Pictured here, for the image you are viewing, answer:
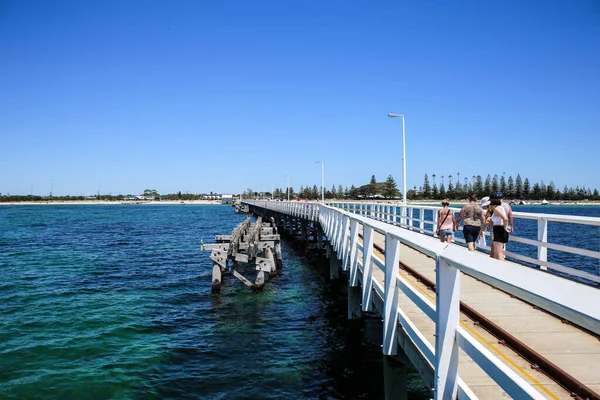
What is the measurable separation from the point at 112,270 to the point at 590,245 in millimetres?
36089

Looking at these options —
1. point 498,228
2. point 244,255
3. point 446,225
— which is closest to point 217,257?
point 244,255

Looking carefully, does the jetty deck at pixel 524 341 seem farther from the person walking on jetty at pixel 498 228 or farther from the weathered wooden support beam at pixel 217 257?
the weathered wooden support beam at pixel 217 257

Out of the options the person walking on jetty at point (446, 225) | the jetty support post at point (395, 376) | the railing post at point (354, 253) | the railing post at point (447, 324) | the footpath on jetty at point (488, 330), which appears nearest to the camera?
the footpath on jetty at point (488, 330)

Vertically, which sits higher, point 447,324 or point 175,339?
point 447,324

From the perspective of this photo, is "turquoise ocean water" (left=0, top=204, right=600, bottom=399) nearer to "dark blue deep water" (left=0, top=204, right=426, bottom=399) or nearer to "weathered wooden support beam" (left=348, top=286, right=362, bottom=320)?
"dark blue deep water" (left=0, top=204, right=426, bottom=399)

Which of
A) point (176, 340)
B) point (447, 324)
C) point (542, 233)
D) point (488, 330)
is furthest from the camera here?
point (176, 340)

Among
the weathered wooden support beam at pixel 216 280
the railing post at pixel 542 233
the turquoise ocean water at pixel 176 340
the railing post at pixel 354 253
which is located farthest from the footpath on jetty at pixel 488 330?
the weathered wooden support beam at pixel 216 280

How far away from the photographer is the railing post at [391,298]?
541cm

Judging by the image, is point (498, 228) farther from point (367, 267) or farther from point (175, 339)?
point (175, 339)

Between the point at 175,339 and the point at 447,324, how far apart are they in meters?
10.4

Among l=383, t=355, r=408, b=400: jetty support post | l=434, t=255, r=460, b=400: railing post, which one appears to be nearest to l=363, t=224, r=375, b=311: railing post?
l=383, t=355, r=408, b=400: jetty support post

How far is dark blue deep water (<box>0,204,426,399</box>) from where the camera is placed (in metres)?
9.34

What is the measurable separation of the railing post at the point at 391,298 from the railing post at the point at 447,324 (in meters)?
1.86

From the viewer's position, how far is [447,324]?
3.42m
